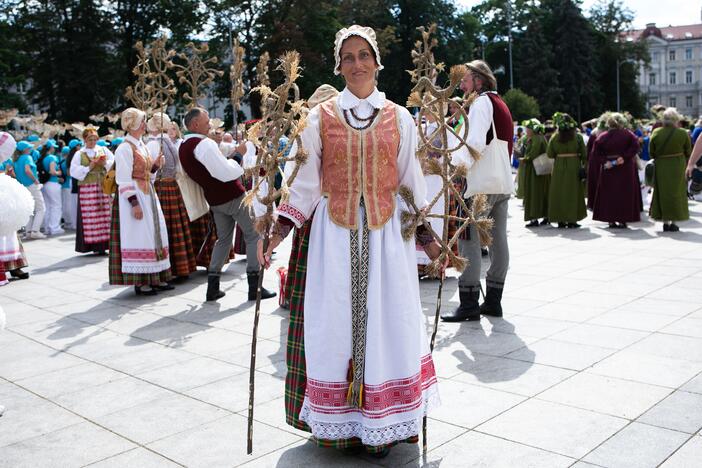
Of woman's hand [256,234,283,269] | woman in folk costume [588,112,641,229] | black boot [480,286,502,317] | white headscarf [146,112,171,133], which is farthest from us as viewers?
woman in folk costume [588,112,641,229]

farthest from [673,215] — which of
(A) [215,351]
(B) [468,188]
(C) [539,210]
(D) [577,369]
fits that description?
(A) [215,351]

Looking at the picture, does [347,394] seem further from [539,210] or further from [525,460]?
[539,210]

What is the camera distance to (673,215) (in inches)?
430

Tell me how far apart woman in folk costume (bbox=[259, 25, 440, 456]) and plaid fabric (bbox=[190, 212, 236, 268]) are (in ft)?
18.3

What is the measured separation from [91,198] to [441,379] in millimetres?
→ 8407

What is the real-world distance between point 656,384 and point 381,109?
7.49 ft

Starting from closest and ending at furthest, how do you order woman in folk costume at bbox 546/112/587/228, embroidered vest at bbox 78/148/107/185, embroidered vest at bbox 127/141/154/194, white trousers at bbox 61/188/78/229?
embroidered vest at bbox 127/141/154/194
embroidered vest at bbox 78/148/107/185
woman in folk costume at bbox 546/112/587/228
white trousers at bbox 61/188/78/229

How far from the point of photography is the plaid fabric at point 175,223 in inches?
338

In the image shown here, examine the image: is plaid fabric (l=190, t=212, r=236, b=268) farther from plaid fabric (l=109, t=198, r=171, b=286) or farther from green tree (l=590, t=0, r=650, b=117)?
green tree (l=590, t=0, r=650, b=117)

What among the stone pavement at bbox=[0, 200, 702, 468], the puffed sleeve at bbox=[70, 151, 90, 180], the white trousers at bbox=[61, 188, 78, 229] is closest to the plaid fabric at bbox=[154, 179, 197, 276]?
the stone pavement at bbox=[0, 200, 702, 468]

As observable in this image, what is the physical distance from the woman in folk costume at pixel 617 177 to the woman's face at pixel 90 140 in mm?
7910

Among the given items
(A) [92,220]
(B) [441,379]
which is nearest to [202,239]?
(A) [92,220]

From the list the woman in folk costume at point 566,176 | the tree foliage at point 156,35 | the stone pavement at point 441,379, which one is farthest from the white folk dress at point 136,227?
the tree foliage at point 156,35

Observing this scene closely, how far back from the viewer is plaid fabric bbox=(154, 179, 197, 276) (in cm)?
859
